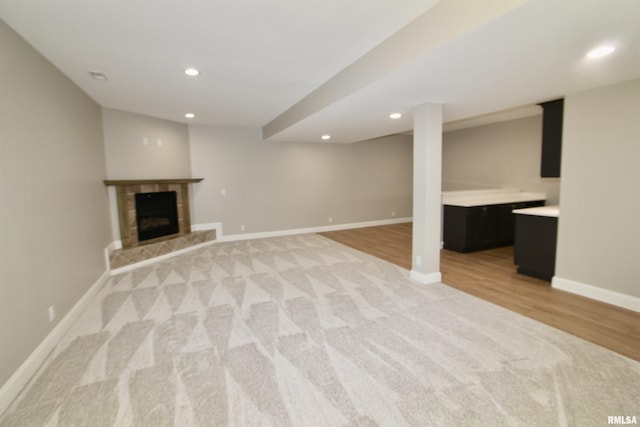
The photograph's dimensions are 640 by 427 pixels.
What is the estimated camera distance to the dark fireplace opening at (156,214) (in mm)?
5055

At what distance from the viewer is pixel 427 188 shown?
3646 mm

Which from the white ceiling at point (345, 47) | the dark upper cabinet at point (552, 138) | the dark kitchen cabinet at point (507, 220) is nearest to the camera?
the white ceiling at point (345, 47)

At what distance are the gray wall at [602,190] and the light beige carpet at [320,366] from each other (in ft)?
4.10

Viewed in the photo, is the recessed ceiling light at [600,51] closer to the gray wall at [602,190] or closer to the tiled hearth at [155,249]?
the gray wall at [602,190]

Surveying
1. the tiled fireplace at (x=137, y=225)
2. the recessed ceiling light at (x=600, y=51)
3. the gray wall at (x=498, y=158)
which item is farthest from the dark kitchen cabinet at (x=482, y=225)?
the tiled fireplace at (x=137, y=225)

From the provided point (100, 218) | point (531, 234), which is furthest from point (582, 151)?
point (100, 218)

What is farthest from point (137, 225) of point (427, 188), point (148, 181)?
point (427, 188)

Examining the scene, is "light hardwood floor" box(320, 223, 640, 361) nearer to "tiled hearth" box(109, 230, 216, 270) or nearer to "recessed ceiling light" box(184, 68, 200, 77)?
"tiled hearth" box(109, 230, 216, 270)

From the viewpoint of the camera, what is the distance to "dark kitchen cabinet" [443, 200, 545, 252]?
16.7ft

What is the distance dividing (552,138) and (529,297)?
2.03m

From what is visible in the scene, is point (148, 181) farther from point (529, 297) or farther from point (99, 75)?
point (529, 297)

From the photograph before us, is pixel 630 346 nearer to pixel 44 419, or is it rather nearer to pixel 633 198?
pixel 633 198

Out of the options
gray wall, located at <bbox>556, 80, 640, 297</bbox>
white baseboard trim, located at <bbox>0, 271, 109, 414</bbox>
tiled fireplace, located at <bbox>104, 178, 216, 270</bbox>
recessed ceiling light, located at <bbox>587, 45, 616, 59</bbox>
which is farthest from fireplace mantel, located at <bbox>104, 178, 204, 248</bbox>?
gray wall, located at <bbox>556, 80, 640, 297</bbox>

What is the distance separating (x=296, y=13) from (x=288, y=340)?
2.60 meters
